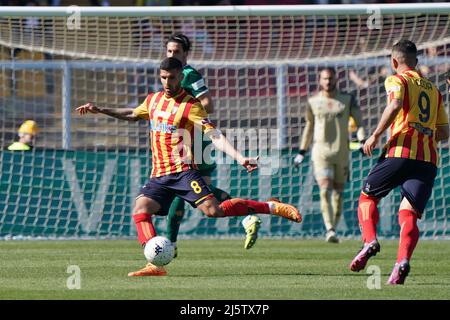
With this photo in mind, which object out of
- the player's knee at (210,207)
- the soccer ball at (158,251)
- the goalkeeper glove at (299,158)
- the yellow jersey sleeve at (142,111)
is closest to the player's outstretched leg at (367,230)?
the player's knee at (210,207)

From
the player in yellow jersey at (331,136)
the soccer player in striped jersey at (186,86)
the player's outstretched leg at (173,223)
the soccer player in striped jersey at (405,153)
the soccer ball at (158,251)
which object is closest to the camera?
the soccer player in striped jersey at (405,153)

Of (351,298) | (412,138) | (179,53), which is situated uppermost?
(179,53)

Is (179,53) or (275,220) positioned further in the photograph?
(275,220)

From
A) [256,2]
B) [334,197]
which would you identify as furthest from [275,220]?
[256,2]

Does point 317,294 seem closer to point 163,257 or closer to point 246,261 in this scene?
point 163,257

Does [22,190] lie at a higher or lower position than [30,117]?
lower

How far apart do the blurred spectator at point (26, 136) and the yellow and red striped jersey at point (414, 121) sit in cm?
766

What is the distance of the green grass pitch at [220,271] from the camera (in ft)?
29.0

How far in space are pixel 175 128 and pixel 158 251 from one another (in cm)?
116

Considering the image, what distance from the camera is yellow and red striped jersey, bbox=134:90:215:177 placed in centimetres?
1028

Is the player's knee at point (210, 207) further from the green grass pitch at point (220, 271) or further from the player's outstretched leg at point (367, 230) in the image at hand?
the player's outstretched leg at point (367, 230)

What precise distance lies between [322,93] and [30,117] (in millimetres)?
5870

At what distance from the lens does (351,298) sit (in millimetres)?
8562

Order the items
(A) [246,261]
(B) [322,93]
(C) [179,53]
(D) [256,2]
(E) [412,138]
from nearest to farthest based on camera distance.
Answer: (E) [412,138] < (C) [179,53] < (A) [246,261] < (B) [322,93] < (D) [256,2]
